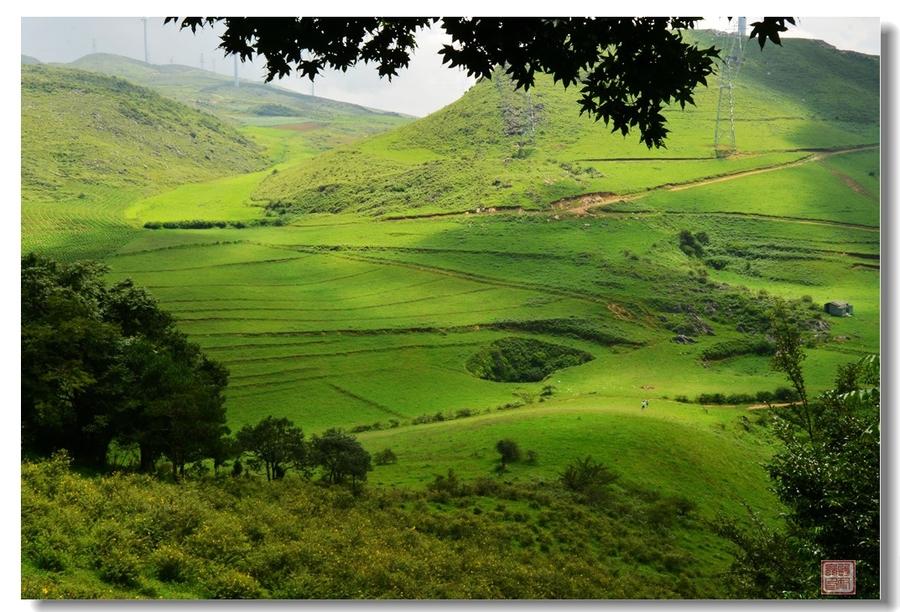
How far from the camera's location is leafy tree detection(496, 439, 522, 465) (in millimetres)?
8828

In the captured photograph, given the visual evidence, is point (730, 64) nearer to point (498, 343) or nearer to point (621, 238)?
point (621, 238)

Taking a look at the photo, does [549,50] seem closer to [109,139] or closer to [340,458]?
[340,458]

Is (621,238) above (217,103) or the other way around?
the other way around

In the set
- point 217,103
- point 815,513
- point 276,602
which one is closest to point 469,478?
point 276,602

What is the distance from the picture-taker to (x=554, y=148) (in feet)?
46.4

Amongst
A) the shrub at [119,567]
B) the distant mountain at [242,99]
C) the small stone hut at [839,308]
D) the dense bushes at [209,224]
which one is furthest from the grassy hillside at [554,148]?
the shrub at [119,567]

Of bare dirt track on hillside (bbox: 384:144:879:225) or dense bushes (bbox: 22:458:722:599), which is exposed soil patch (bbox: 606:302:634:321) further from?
dense bushes (bbox: 22:458:722:599)

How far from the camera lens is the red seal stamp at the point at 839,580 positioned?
6.46 meters

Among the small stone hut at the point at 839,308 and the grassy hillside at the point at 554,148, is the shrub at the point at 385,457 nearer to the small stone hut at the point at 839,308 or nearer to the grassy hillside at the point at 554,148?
the small stone hut at the point at 839,308

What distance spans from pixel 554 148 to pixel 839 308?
19.0 ft

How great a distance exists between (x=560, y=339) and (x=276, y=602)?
562 centimetres

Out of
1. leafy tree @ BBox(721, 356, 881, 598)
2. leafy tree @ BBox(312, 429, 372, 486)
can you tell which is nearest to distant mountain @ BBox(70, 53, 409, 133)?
leafy tree @ BBox(312, 429, 372, 486)

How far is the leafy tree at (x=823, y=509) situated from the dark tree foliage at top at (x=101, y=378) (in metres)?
5.62

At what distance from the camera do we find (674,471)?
→ 28.2ft
